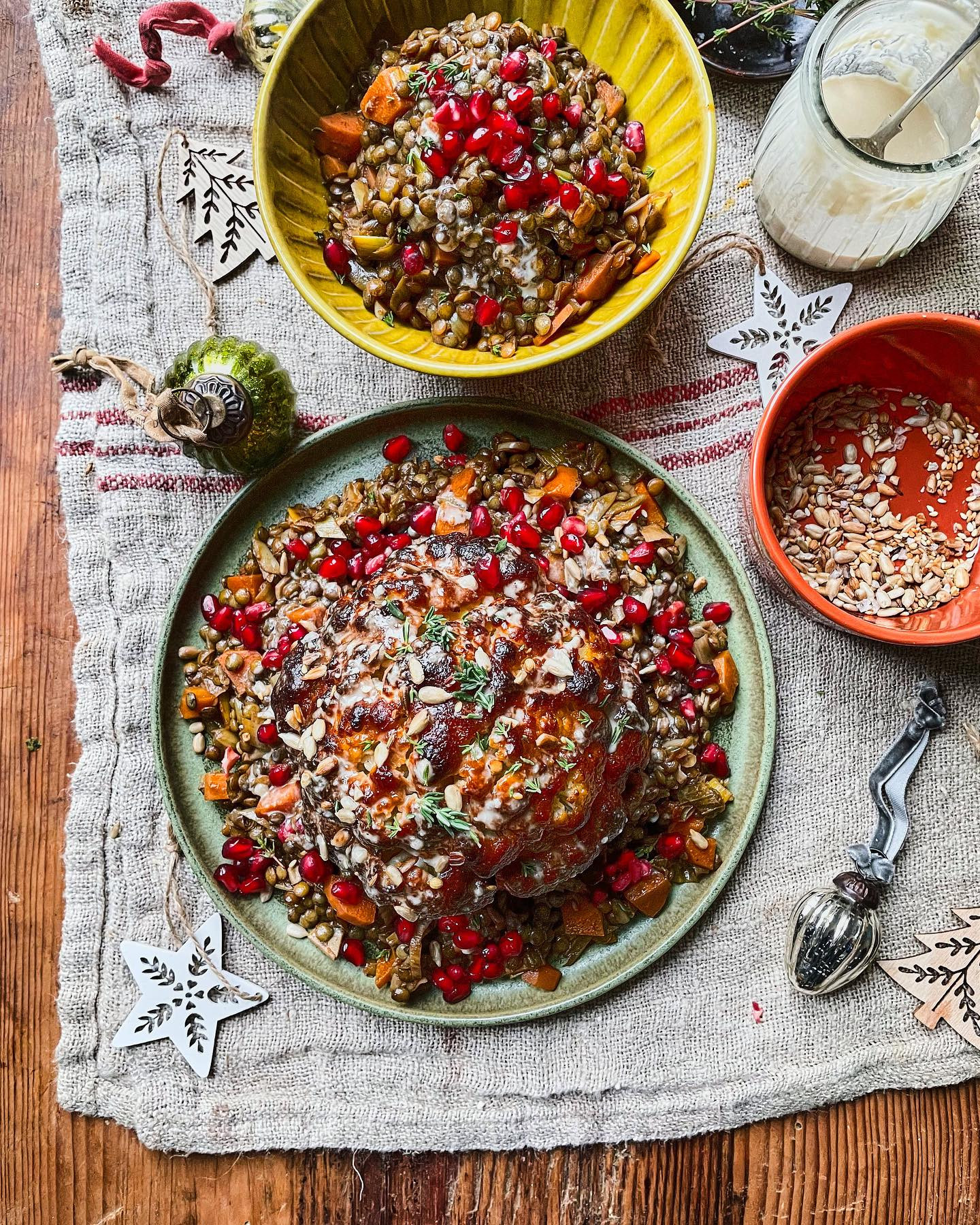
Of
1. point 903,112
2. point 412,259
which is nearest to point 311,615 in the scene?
point 412,259

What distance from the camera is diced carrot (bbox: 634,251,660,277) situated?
2812 mm

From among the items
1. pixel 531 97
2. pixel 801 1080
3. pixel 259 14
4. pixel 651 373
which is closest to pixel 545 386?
pixel 651 373

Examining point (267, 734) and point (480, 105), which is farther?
point (267, 734)

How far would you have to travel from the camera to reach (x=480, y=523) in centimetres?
294

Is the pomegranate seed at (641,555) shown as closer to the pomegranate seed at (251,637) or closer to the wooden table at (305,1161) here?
the pomegranate seed at (251,637)

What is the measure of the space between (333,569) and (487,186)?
1230 millimetres

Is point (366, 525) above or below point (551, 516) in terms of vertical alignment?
below

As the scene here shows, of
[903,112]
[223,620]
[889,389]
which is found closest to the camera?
[903,112]

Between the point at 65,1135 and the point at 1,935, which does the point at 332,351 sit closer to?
the point at 1,935

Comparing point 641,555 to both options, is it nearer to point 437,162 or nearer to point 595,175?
point 595,175

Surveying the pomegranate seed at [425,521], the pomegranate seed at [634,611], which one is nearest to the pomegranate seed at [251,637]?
the pomegranate seed at [425,521]

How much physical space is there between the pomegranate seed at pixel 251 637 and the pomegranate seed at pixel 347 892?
79 centimetres

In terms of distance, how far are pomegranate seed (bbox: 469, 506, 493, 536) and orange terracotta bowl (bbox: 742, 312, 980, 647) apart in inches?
32.3

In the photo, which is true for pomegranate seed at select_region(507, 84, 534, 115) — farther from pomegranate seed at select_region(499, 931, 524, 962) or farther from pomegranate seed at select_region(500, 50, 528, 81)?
pomegranate seed at select_region(499, 931, 524, 962)
